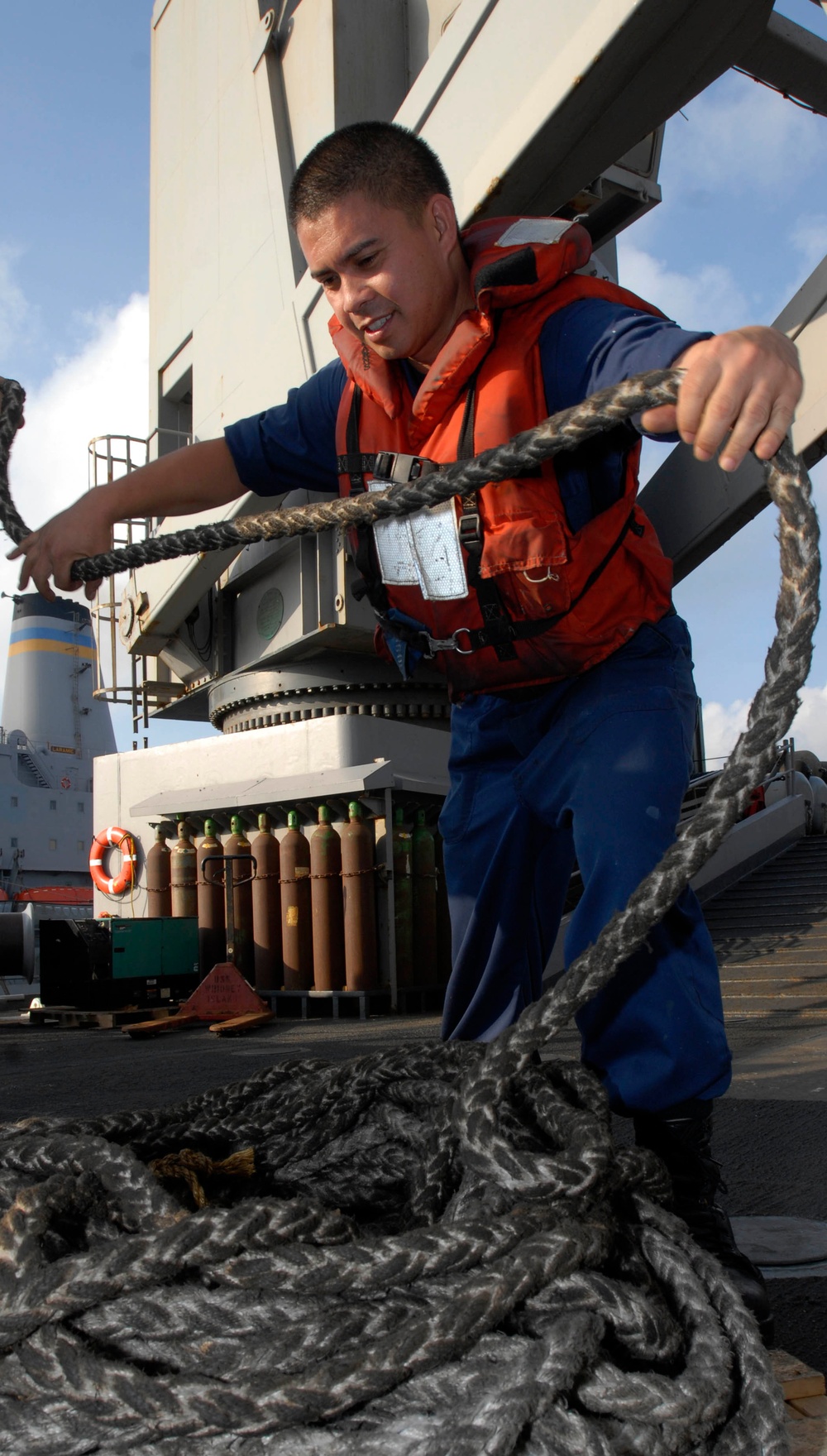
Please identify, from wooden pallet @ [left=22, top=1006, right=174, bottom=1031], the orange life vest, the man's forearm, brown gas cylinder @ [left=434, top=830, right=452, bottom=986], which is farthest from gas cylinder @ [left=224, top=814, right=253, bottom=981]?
the orange life vest

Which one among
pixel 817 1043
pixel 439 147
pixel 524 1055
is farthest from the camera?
pixel 439 147

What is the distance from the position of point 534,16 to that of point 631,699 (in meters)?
5.62

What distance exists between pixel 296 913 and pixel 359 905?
67 cm

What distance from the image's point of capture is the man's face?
154 cm

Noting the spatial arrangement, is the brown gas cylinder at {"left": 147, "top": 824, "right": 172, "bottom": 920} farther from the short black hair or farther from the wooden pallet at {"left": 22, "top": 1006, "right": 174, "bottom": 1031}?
the short black hair

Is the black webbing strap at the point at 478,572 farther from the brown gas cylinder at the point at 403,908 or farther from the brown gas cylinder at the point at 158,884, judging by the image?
the brown gas cylinder at the point at 158,884

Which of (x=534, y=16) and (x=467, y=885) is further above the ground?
(x=534, y=16)

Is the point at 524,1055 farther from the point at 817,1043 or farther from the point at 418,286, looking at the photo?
the point at 817,1043

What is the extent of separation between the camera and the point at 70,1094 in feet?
13.3

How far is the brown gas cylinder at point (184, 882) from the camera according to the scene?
9.30 metres

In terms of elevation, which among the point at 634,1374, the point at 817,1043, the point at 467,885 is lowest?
the point at 817,1043

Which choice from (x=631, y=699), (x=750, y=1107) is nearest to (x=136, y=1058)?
(x=750, y=1107)

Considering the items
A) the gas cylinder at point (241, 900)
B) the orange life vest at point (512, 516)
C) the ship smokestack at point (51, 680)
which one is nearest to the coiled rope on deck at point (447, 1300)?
the orange life vest at point (512, 516)

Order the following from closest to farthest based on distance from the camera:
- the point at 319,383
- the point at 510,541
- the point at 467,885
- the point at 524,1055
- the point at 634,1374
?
the point at 634,1374 < the point at 524,1055 < the point at 510,541 < the point at 467,885 < the point at 319,383
